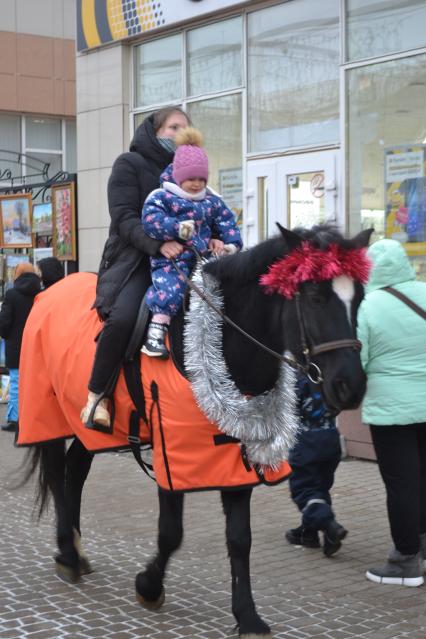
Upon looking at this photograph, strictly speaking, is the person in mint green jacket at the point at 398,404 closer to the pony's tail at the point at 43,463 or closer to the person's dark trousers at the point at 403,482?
the person's dark trousers at the point at 403,482

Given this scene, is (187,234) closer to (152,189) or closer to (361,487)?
(152,189)

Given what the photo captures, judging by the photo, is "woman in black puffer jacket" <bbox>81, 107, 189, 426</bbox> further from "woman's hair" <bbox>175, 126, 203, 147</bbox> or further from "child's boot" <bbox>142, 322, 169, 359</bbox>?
"woman's hair" <bbox>175, 126, 203, 147</bbox>

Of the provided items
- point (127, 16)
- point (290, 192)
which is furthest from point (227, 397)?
point (127, 16)

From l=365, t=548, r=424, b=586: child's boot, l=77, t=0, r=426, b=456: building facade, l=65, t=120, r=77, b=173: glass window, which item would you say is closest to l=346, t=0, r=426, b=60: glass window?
l=77, t=0, r=426, b=456: building facade

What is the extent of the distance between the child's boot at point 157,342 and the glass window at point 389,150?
5.33 metres

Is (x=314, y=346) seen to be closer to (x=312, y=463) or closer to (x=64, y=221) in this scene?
(x=312, y=463)

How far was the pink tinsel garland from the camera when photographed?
420 centimetres

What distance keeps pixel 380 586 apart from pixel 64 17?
972 inches

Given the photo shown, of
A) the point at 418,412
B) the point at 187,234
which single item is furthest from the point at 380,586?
the point at 187,234

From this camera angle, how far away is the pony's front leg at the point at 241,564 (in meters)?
4.60

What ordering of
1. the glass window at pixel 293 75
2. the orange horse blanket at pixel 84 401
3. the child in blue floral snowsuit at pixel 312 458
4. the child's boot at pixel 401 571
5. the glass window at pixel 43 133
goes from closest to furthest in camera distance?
the orange horse blanket at pixel 84 401
the child's boot at pixel 401 571
the child in blue floral snowsuit at pixel 312 458
the glass window at pixel 293 75
the glass window at pixel 43 133

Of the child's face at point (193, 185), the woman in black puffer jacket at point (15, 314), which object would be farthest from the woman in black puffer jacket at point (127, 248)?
the woman in black puffer jacket at point (15, 314)

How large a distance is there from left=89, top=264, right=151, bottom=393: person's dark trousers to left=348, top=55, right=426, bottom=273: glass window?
16.8ft

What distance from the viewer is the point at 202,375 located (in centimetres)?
461
